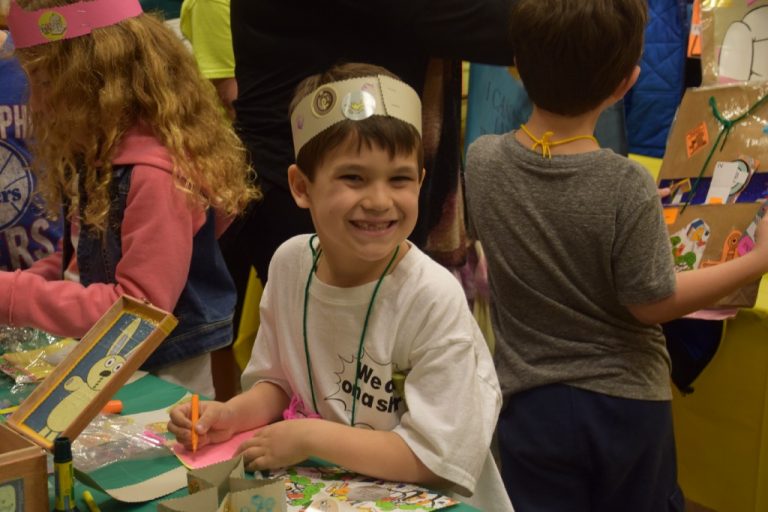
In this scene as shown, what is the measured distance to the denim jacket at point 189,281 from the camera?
161 cm

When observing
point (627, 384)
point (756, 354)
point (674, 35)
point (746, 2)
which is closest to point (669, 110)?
point (674, 35)

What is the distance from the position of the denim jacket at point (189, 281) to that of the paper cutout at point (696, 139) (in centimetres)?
107

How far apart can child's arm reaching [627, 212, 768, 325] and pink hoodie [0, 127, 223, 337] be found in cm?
78

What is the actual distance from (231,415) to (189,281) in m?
0.50

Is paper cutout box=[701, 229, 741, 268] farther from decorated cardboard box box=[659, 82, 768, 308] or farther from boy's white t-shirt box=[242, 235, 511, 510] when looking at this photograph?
boy's white t-shirt box=[242, 235, 511, 510]

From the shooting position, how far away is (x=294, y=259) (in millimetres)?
1341

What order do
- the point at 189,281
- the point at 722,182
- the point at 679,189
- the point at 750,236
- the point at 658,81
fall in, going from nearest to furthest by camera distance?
the point at 189,281
the point at 750,236
the point at 722,182
the point at 679,189
the point at 658,81

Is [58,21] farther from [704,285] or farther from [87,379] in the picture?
[704,285]

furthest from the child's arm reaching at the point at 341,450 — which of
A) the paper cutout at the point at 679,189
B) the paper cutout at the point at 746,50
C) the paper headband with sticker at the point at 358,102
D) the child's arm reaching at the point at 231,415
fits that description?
the paper cutout at the point at 746,50

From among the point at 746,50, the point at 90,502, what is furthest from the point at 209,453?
the point at 746,50

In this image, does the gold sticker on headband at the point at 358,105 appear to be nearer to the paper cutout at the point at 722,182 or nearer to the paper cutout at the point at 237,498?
the paper cutout at the point at 237,498

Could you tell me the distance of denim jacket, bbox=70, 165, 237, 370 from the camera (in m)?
1.61

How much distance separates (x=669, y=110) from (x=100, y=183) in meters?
2.16

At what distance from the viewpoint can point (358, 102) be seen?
Result: 1188 millimetres
